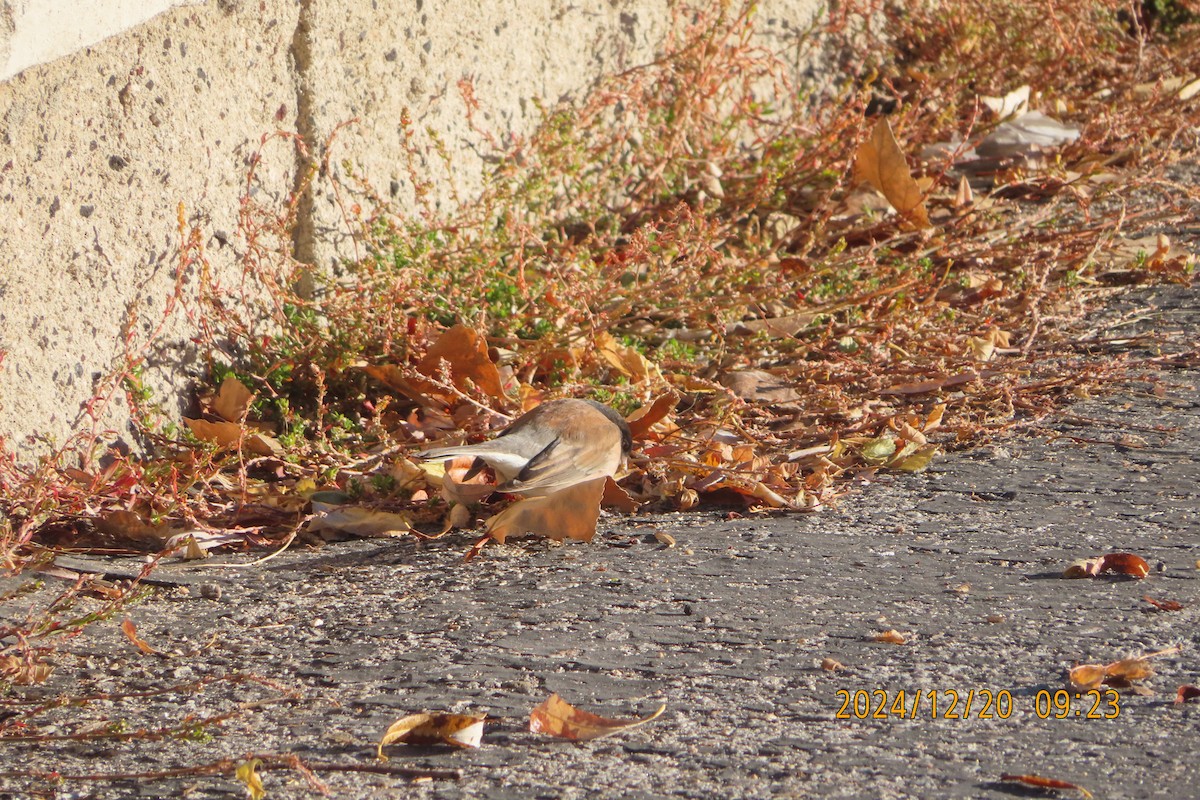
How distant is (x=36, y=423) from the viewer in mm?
3238

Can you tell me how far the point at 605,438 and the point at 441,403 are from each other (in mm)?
699

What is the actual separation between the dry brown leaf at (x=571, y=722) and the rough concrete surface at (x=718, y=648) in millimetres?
27

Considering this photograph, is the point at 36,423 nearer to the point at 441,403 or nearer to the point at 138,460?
the point at 138,460

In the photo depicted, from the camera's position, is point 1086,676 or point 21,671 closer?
point 1086,676

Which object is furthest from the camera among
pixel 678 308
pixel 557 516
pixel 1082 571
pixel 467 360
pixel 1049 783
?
pixel 678 308

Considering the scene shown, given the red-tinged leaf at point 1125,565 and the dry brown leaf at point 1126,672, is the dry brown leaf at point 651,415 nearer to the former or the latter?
the red-tinged leaf at point 1125,565

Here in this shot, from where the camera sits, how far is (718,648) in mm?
2459

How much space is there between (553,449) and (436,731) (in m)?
1.09

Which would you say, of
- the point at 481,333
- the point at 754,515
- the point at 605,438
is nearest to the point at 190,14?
the point at 481,333

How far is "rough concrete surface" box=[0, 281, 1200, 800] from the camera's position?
6.69ft

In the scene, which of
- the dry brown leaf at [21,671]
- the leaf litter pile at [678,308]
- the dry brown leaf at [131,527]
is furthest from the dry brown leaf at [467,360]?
the dry brown leaf at [21,671]

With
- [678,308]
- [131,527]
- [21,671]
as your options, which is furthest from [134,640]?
[678,308]

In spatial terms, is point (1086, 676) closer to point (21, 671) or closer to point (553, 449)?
point (553, 449)

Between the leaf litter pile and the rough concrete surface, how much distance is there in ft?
0.49
